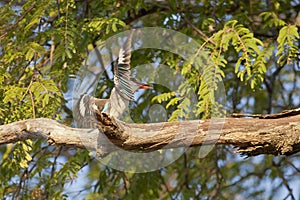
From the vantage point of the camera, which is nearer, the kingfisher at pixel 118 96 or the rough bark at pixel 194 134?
the rough bark at pixel 194 134

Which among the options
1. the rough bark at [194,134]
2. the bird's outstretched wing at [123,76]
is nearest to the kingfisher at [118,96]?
the bird's outstretched wing at [123,76]

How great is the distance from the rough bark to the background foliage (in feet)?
1.16

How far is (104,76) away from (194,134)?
1.15 m

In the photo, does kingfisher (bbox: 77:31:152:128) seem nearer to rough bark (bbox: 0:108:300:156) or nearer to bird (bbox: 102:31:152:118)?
bird (bbox: 102:31:152:118)

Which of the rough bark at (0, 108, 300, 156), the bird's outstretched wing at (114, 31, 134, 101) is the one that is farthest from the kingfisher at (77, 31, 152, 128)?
the rough bark at (0, 108, 300, 156)

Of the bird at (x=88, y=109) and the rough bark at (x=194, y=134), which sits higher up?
the bird at (x=88, y=109)

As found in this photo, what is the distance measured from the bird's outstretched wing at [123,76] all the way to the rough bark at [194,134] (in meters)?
0.24

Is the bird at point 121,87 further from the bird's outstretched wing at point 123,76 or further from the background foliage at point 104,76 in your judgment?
the background foliage at point 104,76

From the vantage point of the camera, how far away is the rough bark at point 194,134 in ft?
8.49

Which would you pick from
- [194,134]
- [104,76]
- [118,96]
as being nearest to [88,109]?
[118,96]

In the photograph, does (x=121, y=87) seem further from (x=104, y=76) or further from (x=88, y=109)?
(x=104, y=76)

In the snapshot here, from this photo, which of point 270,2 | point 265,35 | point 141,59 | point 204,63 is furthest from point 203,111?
point 270,2

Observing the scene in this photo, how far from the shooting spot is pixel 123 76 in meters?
2.81

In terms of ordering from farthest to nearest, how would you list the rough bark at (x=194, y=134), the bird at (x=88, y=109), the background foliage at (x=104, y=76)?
the background foliage at (x=104, y=76)
the bird at (x=88, y=109)
the rough bark at (x=194, y=134)
